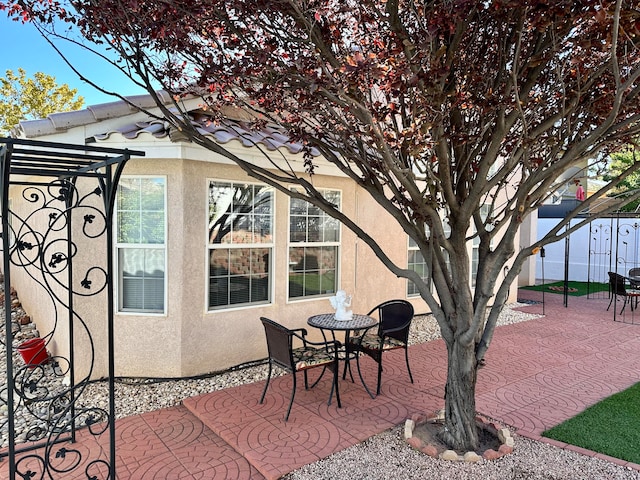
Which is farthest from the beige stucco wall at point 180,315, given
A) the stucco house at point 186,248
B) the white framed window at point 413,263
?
the white framed window at point 413,263

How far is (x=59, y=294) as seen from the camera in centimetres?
683

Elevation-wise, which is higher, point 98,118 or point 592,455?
point 98,118

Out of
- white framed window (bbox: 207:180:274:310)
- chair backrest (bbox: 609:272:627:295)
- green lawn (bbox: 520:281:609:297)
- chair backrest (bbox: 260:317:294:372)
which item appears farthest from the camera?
green lawn (bbox: 520:281:609:297)

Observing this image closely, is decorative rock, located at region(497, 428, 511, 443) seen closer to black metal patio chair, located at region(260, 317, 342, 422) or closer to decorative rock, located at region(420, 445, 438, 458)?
decorative rock, located at region(420, 445, 438, 458)

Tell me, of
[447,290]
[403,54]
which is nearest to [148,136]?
[403,54]

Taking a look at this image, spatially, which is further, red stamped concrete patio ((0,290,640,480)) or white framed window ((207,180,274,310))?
white framed window ((207,180,274,310))

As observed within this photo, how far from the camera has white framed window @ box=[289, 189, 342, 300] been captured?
25.7 feet

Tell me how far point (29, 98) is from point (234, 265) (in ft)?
73.0

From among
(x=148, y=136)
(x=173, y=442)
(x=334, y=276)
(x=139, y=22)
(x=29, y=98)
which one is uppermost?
(x=29, y=98)

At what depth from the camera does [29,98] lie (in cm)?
2255

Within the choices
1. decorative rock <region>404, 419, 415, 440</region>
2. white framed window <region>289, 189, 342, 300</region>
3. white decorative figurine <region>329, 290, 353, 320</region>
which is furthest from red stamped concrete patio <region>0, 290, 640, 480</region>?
white framed window <region>289, 189, 342, 300</region>

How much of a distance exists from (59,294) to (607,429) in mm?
7896

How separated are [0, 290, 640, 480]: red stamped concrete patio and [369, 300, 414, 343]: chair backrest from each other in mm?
758

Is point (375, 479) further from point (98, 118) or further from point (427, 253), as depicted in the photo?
point (98, 118)
